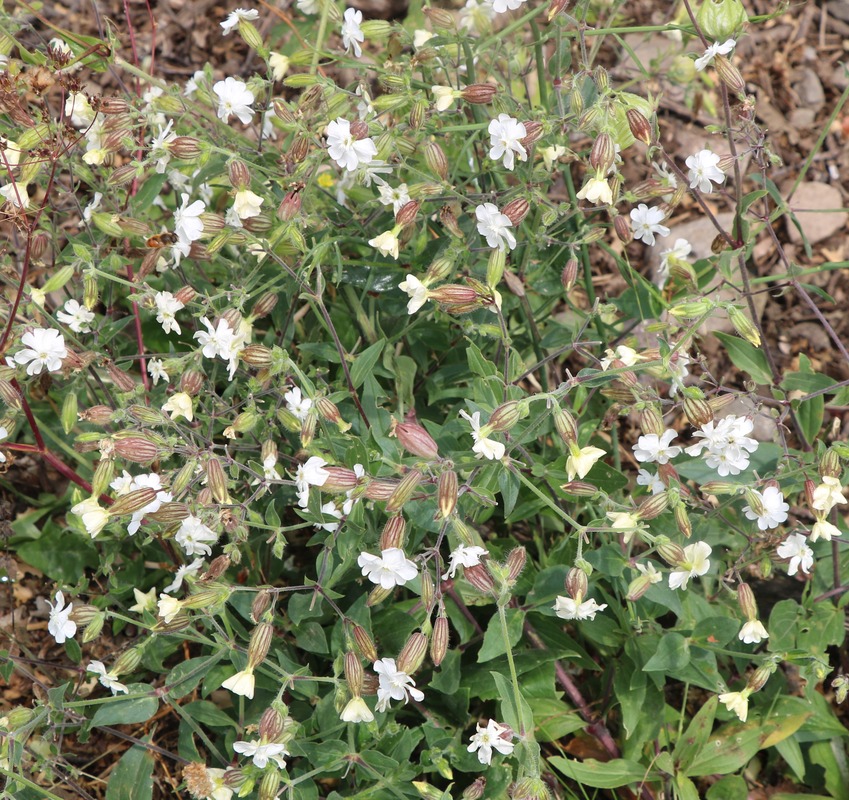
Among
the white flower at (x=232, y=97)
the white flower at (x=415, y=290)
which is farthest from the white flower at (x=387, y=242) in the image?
the white flower at (x=232, y=97)

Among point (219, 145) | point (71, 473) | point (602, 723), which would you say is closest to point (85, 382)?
point (71, 473)

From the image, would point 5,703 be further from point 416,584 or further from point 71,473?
point 416,584

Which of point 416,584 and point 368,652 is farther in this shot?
point 416,584

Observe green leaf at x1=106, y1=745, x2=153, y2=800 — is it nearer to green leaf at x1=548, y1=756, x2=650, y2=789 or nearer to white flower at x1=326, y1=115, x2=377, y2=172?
green leaf at x1=548, y1=756, x2=650, y2=789

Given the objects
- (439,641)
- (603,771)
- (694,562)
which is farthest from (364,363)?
(603,771)

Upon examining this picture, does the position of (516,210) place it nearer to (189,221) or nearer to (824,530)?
(189,221)
